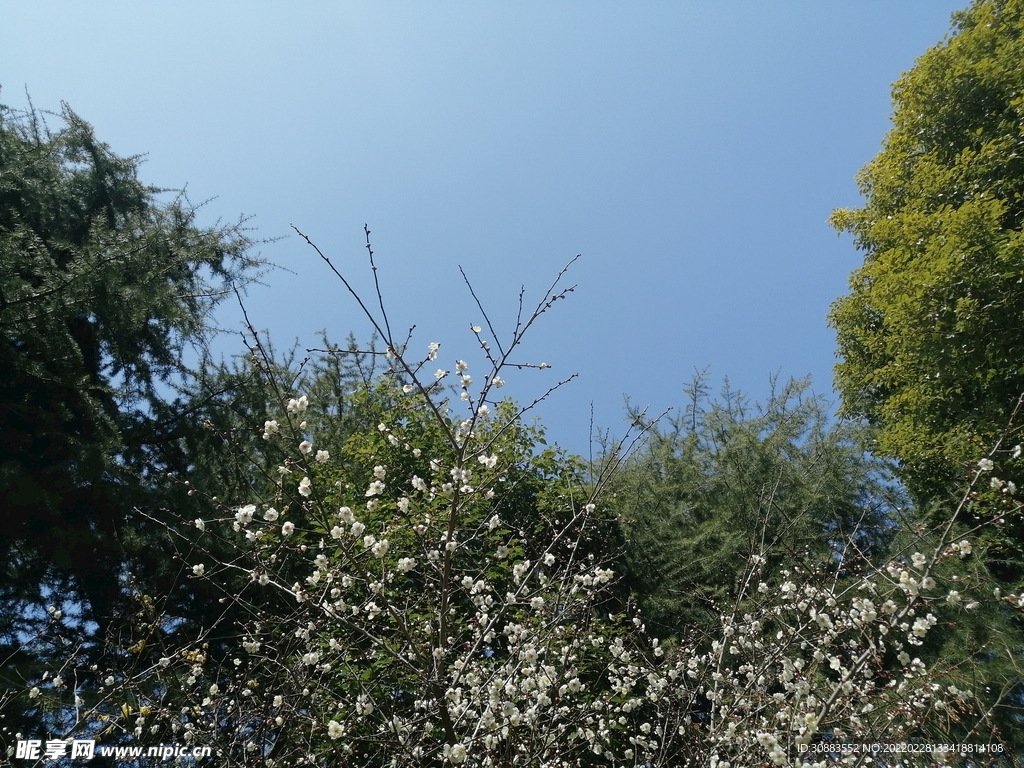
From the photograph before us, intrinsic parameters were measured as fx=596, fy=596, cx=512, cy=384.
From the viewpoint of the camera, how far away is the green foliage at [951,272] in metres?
5.07

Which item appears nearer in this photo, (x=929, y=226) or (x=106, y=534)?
(x=106, y=534)

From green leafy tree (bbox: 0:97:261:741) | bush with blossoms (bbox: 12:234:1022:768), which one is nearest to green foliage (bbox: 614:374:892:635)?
bush with blossoms (bbox: 12:234:1022:768)

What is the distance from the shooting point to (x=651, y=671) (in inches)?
166

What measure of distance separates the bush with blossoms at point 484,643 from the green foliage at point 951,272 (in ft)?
2.42

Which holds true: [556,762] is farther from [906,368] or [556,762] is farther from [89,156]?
[89,156]

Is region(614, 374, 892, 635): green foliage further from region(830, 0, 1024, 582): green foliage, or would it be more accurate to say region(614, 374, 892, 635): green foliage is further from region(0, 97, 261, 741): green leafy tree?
region(0, 97, 261, 741): green leafy tree

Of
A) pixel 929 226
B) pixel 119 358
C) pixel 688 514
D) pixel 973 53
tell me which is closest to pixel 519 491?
pixel 688 514

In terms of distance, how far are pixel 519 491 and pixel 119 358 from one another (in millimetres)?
4252

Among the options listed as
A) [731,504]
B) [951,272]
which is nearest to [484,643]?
[731,504]

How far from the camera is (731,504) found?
21.8ft

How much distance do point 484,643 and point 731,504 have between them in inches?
144

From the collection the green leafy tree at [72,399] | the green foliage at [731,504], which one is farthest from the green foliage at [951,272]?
the green leafy tree at [72,399]

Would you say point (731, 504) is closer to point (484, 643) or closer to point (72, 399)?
point (484, 643)

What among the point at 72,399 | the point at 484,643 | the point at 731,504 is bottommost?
the point at 484,643
